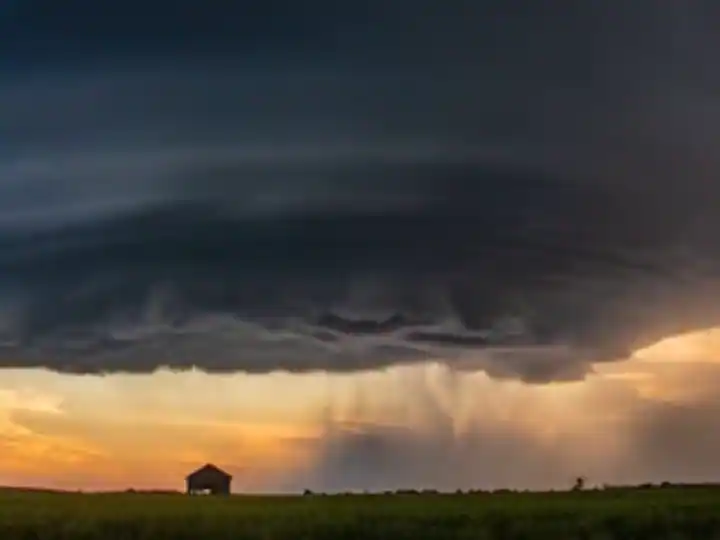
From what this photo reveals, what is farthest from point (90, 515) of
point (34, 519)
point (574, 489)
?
point (574, 489)

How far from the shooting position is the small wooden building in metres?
126

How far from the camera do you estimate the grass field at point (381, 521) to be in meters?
67.0

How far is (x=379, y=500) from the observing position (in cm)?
8844

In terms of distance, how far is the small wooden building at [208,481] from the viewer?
126 meters

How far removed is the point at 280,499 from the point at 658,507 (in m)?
32.0

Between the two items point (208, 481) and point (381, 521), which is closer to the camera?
point (381, 521)

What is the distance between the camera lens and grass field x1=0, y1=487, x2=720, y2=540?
67000 millimetres

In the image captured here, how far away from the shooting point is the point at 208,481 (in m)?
127

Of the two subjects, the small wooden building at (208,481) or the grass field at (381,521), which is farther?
the small wooden building at (208,481)

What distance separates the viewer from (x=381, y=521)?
70250 mm

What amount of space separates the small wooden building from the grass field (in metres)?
43.7

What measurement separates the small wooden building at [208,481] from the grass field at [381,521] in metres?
43.7

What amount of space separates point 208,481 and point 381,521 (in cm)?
5937

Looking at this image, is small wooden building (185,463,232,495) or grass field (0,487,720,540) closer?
grass field (0,487,720,540)
